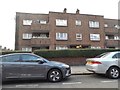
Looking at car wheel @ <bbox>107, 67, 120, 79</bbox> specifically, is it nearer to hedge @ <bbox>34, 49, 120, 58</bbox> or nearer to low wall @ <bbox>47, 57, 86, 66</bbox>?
low wall @ <bbox>47, 57, 86, 66</bbox>

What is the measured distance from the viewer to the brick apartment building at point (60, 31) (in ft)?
107

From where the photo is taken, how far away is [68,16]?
3441cm

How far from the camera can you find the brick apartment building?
32.5m

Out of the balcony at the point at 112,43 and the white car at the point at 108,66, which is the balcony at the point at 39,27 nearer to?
the balcony at the point at 112,43

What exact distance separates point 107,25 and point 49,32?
12.7 meters

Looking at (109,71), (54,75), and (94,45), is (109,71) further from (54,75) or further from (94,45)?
Answer: (94,45)

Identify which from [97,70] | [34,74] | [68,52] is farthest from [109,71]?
[68,52]

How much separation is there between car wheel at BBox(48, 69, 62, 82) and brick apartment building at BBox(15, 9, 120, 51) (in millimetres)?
21823

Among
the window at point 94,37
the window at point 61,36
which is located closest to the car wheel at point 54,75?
the window at point 61,36

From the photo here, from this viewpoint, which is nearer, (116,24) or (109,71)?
(109,71)

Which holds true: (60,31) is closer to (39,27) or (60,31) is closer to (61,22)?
(61,22)

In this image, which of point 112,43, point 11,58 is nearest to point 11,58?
point 11,58

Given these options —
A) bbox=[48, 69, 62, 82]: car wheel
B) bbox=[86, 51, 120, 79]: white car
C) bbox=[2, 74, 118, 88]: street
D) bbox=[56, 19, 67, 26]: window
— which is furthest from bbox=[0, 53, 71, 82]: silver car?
bbox=[56, 19, 67, 26]: window

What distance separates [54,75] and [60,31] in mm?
24218
